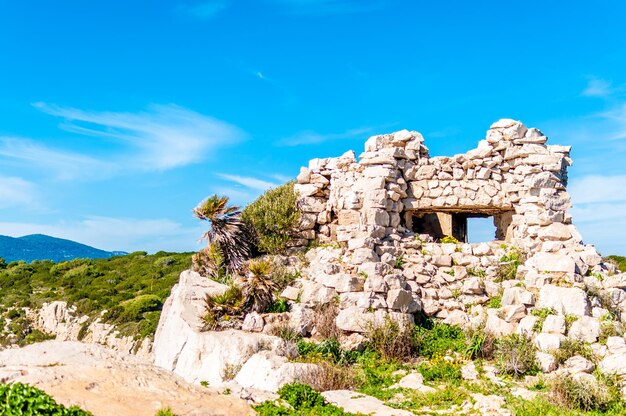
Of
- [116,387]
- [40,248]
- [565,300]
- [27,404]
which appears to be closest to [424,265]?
[565,300]

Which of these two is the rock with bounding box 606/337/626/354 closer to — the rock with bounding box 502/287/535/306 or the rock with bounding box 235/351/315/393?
the rock with bounding box 502/287/535/306

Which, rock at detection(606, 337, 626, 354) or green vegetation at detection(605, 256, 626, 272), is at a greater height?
green vegetation at detection(605, 256, 626, 272)

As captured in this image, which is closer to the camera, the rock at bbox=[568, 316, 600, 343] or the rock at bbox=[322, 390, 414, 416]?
the rock at bbox=[322, 390, 414, 416]

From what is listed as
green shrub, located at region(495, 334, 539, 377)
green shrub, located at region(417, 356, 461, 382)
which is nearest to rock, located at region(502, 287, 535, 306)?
green shrub, located at region(495, 334, 539, 377)

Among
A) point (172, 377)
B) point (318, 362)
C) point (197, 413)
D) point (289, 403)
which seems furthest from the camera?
point (318, 362)

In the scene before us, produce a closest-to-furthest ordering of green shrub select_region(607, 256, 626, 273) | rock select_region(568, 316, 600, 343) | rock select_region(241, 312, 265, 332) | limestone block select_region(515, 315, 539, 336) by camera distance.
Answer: rock select_region(568, 316, 600, 343), limestone block select_region(515, 315, 539, 336), rock select_region(241, 312, 265, 332), green shrub select_region(607, 256, 626, 273)

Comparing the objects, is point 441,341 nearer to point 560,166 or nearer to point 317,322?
point 317,322

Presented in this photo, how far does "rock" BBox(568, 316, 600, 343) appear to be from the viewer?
12367mm

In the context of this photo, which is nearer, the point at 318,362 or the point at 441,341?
the point at 318,362

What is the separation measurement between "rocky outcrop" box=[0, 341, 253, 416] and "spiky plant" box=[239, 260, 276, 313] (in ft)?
12.3

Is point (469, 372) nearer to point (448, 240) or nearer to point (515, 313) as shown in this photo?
point (515, 313)

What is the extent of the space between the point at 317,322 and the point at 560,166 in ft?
27.5

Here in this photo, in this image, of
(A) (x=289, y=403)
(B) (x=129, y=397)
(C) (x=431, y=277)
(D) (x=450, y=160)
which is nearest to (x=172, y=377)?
(B) (x=129, y=397)

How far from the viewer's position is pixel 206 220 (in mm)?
16859
